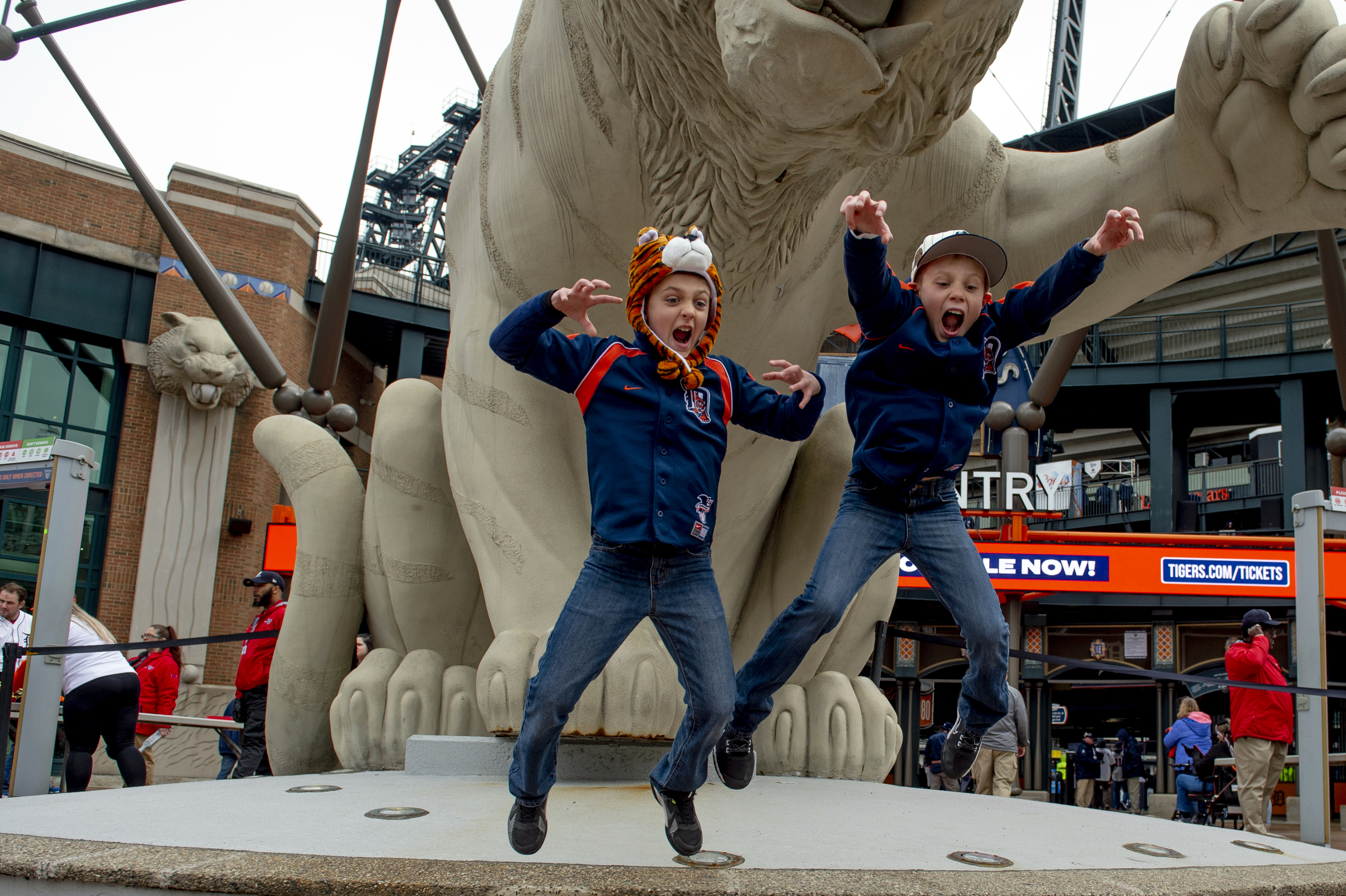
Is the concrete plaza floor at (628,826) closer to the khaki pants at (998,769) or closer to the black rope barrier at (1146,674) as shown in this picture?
the black rope barrier at (1146,674)

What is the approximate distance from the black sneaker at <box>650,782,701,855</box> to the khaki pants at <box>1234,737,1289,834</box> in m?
6.42

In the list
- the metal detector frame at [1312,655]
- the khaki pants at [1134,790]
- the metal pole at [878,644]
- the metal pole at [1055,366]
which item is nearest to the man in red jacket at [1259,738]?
the metal detector frame at [1312,655]

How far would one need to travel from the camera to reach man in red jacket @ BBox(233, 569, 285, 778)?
21.2 ft

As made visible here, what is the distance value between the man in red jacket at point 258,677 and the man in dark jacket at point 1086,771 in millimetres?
11786

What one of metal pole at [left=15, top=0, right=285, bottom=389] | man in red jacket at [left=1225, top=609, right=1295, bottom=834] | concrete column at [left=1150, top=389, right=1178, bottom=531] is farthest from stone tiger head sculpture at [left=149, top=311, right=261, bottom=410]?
concrete column at [left=1150, top=389, right=1178, bottom=531]

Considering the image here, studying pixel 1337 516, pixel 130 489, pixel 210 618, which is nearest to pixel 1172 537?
pixel 1337 516

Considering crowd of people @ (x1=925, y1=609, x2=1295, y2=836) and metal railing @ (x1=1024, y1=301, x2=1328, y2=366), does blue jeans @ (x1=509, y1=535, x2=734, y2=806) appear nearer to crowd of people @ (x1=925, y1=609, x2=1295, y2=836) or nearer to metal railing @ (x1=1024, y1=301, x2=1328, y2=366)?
crowd of people @ (x1=925, y1=609, x2=1295, y2=836)

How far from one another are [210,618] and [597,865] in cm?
1499

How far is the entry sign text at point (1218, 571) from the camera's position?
15.0 m

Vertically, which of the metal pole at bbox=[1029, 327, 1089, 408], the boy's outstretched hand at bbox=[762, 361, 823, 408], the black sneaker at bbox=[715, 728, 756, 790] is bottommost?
the black sneaker at bbox=[715, 728, 756, 790]

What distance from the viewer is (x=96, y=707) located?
5328 millimetres

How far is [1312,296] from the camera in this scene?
26.0 m

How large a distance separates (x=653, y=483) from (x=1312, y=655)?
123 inches

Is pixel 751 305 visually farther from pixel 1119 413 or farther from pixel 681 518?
pixel 1119 413
